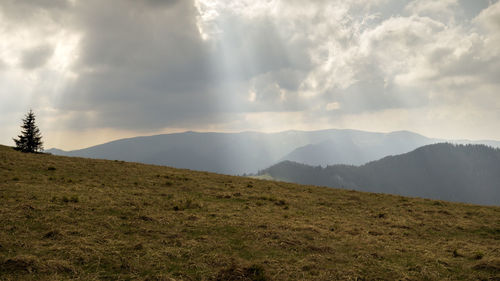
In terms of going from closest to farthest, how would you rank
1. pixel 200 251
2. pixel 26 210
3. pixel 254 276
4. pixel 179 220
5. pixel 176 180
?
pixel 254 276 → pixel 200 251 → pixel 26 210 → pixel 179 220 → pixel 176 180

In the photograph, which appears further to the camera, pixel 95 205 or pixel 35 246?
pixel 95 205

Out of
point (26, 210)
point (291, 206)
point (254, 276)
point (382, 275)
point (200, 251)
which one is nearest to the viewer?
point (254, 276)

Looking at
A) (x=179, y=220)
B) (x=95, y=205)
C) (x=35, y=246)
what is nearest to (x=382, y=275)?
(x=179, y=220)

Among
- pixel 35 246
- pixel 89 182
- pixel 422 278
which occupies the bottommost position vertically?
pixel 422 278

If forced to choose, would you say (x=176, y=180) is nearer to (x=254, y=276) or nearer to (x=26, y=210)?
(x=26, y=210)

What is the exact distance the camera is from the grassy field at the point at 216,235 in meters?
10.8

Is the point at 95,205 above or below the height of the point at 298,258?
above

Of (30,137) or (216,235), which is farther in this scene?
(30,137)

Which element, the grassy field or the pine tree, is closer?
the grassy field

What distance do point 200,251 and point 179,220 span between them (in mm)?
4392

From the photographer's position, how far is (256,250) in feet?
43.2

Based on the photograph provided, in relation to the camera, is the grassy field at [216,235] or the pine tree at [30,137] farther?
the pine tree at [30,137]

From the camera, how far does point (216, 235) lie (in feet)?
48.1

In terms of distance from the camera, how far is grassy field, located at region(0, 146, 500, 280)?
10.8 m
